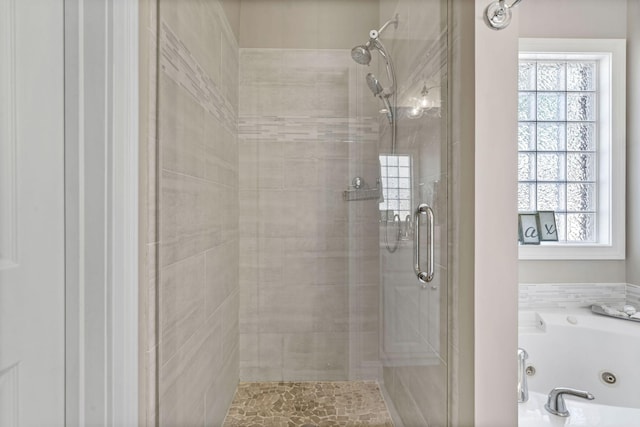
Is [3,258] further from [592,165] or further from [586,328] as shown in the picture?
[592,165]

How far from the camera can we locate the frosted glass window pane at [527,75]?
1.83m

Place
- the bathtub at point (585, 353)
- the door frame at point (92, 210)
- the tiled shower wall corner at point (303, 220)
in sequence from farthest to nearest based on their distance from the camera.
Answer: the bathtub at point (585, 353)
the tiled shower wall corner at point (303, 220)
the door frame at point (92, 210)

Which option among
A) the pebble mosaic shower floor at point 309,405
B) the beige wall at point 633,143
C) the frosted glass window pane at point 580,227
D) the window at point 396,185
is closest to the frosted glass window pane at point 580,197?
the frosted glass window pane at point 580,227

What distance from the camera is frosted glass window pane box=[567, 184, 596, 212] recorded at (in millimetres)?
1824

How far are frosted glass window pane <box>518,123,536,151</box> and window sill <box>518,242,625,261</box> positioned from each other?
53cm

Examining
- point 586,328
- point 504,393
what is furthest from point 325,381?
point 586,328

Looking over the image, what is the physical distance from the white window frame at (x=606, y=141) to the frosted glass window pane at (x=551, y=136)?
17 centimetres

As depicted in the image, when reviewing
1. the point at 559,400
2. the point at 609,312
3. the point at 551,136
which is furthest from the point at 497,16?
the point at 609,312

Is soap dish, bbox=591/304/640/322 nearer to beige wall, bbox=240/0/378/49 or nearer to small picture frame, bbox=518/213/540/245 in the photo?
small picture frame, bbox=518/213/540/245

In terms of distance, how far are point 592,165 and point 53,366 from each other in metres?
2.32

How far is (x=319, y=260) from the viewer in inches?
46.9

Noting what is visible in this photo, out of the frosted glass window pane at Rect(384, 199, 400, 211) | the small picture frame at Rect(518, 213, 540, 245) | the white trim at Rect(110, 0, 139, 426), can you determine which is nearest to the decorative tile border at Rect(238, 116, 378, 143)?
the frosted glass window pane at Rect(384, 199, 400, 211)

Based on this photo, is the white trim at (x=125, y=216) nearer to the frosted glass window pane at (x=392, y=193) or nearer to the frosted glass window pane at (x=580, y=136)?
the frosted glass window pane at (x=392, y=193)

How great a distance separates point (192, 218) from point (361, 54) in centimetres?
80
